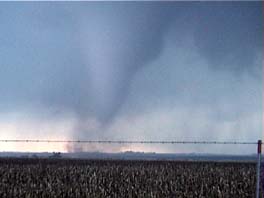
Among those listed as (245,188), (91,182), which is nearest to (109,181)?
(91,182)

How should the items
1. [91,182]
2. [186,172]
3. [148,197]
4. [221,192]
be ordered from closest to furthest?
[148,197]
[221,192]
[91,182]
[186,172]

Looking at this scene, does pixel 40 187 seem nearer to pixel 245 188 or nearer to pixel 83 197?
pixel 83 197

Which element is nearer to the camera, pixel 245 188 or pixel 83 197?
pixel 83 197

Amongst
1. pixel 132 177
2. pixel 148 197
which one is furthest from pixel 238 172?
pixel 148 197

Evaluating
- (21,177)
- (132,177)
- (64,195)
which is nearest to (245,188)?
(132,177)

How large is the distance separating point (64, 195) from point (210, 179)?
997 cm

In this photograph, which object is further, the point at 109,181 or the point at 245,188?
the point at 109,181

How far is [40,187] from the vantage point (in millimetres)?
28172

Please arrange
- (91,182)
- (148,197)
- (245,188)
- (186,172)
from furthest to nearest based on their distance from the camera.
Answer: (186,172), (91,182), (245,188), (148,197)

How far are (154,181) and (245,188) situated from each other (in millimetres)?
4838

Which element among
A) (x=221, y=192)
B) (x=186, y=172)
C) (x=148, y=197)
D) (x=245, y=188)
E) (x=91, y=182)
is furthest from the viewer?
(x=186, y=172)

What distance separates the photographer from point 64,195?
87.9ft

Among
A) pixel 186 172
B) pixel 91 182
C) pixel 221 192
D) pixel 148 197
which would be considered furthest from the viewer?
pixel 186 172

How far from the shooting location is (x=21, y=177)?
1328 inches
